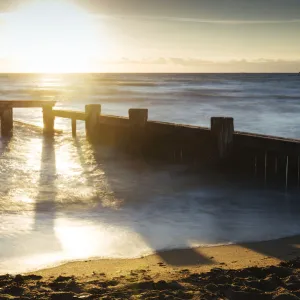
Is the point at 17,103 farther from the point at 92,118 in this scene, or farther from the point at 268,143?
the point at 268,143

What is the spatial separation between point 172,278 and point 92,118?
10.8m

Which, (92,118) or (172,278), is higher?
(92,118)

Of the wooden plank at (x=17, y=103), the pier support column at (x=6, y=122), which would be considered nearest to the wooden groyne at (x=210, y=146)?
the wooden plank at (x=17, y=103)

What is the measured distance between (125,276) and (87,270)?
1.84 feet

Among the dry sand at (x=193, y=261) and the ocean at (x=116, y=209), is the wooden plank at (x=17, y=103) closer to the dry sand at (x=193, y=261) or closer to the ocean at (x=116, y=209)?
the ocean at (x=116, y=209)

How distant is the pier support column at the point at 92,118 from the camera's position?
1502cm

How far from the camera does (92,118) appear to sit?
15.2 meters

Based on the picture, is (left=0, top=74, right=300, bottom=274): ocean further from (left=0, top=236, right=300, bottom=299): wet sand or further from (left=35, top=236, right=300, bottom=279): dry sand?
(left=0, top=236, right=300, bottom=299): wet sand

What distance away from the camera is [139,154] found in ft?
42.3

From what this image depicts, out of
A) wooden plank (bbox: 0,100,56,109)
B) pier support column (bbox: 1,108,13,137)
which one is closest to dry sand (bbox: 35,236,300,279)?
wooden plank (bbox: 0,100,56,109)

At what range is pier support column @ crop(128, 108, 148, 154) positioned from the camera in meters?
12.5

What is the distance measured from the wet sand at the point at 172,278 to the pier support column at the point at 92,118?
9.46 m

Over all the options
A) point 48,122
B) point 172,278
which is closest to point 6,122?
point 48,122

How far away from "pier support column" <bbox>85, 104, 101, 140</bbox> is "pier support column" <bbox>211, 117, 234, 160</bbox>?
18.2ft
